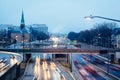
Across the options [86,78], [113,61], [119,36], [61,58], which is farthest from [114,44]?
[86,78]

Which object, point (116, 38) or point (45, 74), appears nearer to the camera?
point (45, 74)

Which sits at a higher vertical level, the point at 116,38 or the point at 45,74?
the point at 116,38

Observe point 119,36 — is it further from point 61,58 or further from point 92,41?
point 61,58

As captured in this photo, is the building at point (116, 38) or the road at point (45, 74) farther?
the building at point (116, 38)

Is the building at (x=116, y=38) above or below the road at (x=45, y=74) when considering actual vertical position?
above

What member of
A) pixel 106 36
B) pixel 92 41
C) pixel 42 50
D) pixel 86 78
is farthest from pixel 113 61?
pixel 92 41

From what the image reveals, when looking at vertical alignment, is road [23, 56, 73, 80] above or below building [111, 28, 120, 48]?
below

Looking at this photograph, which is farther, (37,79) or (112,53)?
(112,53)

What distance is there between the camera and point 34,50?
274ft

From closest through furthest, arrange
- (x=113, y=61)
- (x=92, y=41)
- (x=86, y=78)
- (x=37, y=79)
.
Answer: (x=37, y=79) → (x=86, y=78) → (x=113, y=61) → (x=92, y=41)

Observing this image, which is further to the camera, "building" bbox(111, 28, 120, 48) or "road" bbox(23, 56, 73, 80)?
"building" bbox(111, 28, 120, 48)

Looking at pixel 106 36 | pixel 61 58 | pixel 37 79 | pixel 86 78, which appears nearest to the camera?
pixel 37 79

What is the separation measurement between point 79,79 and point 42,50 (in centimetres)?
3574

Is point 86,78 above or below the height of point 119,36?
below
